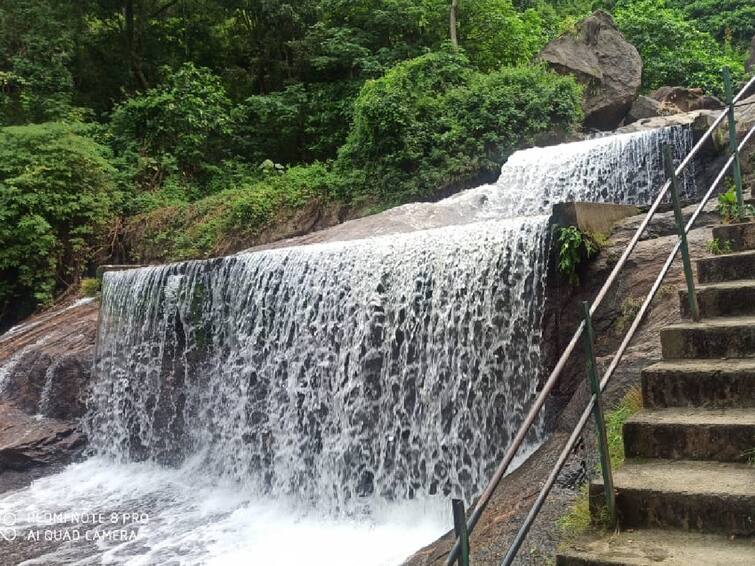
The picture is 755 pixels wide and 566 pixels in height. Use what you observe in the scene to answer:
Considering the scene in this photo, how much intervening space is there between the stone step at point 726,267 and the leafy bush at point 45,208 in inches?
524

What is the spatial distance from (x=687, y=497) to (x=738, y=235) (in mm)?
2485

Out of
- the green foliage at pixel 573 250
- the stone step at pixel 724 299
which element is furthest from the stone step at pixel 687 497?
the green foliage at pixel 573 250

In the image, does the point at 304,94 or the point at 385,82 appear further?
the point at 304,94

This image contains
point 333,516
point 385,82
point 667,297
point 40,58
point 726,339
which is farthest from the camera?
point 40,58

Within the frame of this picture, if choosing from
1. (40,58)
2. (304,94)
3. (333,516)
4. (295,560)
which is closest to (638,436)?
(295,560)

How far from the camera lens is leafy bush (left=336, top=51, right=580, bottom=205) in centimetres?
1236

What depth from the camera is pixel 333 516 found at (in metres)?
6.49

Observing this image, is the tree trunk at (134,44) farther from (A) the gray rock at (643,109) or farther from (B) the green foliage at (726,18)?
(B) the green foliage at (726,18)

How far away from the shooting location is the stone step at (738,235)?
4.27m

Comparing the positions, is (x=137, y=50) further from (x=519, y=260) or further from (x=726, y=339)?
(x=726, y=339)

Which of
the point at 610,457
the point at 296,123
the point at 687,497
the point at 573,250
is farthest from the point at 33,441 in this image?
the point at 296,123

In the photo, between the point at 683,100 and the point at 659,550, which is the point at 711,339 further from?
the point at 683,100

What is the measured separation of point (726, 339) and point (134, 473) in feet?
26.4

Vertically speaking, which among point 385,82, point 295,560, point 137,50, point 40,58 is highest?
point 137,50
